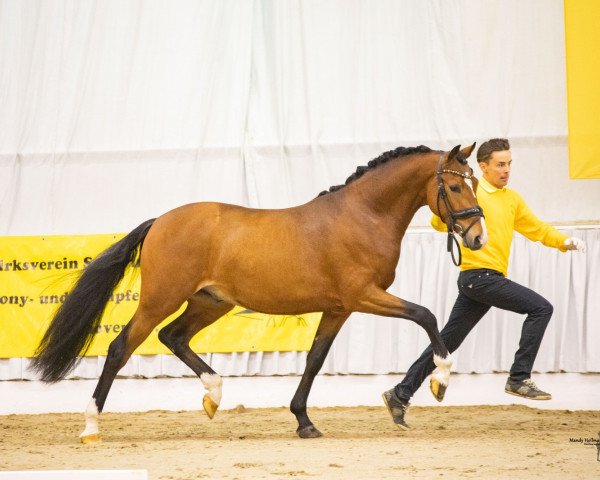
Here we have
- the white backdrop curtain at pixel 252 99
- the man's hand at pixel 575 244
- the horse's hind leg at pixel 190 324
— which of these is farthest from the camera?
the white backdrop curtain at pixel 252 99

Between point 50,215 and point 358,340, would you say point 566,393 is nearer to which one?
point 358,340

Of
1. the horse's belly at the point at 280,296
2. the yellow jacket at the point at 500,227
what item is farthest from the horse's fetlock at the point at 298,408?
the yellow jacket at the point at 500,227

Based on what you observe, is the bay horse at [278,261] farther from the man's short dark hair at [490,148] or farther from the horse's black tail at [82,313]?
the man's short dark hair at [490,148]

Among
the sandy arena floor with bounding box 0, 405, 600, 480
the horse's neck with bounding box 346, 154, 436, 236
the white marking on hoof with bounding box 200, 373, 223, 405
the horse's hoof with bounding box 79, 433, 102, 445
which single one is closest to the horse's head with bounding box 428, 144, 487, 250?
the horse's neck with bounding box 346, 154, 436, 236

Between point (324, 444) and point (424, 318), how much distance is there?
990 mm

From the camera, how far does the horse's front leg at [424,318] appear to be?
5457 millimetres

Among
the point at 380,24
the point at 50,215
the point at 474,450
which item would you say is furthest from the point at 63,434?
the point at 380,24

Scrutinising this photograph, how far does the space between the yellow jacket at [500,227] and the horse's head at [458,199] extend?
26cm

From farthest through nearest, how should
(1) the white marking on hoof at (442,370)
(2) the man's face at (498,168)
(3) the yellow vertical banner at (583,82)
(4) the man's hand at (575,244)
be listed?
(3) the yellow vertical banner at (583,82) < (2) the man's face at (498,168) < (4) the man's hand at (575,244) < (1) the white marking on hoof at (442,370)

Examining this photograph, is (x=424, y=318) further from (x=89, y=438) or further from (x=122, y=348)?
(x=89, y=438)

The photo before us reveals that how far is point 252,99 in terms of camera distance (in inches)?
315

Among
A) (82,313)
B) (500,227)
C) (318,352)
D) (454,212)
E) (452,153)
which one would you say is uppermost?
(452,153)

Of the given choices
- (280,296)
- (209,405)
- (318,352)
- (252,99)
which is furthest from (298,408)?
(252,99)

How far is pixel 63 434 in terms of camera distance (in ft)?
21.4
